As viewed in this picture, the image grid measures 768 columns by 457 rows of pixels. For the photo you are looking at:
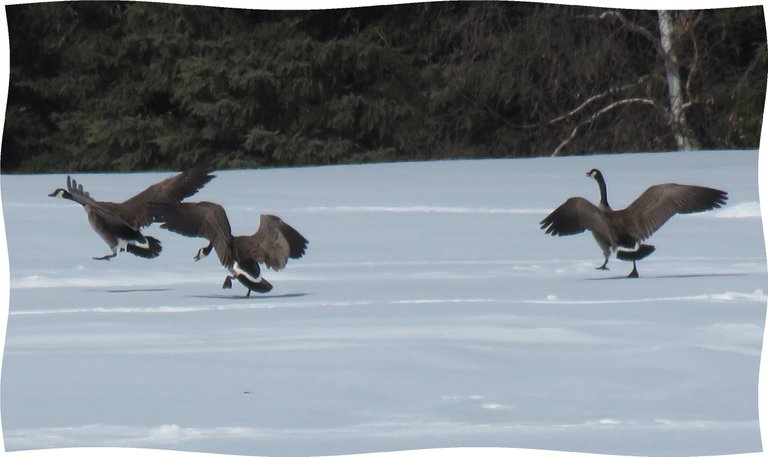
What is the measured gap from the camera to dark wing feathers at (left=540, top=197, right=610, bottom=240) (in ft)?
14.5

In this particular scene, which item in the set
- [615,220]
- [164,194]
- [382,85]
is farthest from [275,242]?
[615,220]

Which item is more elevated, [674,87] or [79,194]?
[674,87]

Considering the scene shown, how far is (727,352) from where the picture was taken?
14.2ft

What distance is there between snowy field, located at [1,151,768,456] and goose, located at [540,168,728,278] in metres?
0.02

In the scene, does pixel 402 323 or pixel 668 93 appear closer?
pixel 402 323

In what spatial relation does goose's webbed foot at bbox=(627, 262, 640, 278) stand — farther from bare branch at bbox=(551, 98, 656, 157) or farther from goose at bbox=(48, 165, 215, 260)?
goose at bbox=(48, 165, 215, 260)

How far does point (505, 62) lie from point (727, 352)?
1.03 m

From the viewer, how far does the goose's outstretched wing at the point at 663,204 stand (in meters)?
4.41

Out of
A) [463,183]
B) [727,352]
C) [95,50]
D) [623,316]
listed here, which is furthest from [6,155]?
[727,352]

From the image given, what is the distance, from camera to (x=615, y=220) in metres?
4.41

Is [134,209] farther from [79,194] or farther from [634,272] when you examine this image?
[634,272]

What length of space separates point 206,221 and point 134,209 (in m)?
0.20

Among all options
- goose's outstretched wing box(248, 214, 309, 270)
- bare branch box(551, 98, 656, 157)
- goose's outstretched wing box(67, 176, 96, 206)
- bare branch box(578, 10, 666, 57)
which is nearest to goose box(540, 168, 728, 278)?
bare branch box(551, 98, 656, 157)

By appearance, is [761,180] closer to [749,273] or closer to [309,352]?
[749,273]
